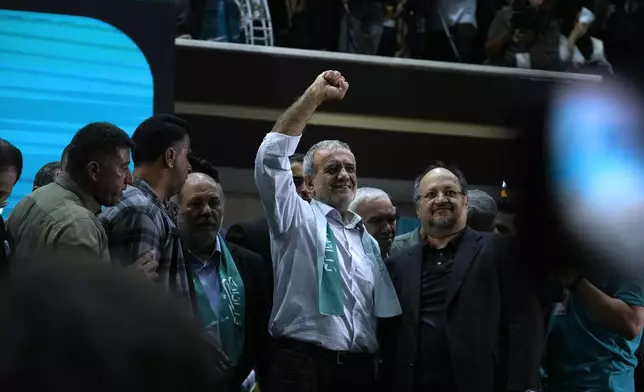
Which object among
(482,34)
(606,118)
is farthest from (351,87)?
(606,118)

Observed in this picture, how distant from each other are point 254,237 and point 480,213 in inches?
37.9

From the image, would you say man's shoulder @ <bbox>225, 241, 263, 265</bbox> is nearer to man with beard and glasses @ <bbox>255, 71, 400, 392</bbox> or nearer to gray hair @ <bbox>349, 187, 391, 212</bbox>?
man with beard and glasses @ <bbox>255, 71, 400, 392</bbox>

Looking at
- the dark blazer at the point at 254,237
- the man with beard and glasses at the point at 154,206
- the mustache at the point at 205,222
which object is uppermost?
the man with beard and glasses at the point at 154,206

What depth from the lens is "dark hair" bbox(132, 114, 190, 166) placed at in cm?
294

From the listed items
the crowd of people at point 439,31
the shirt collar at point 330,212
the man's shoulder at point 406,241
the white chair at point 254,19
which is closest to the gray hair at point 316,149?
the shirt collar at point 330,212

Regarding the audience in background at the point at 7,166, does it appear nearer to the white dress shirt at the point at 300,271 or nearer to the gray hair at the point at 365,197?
the white dress shirt at the point at 300,271

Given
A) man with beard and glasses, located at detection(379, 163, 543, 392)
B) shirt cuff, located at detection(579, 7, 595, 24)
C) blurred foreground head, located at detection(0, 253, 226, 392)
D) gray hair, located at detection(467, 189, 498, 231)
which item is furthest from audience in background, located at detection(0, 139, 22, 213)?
shirt cuff, located at detection(579, 7, 595, 24)

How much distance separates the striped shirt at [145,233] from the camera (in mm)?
2658

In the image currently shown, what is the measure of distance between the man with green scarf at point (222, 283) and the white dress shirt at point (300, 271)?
0.39 ft

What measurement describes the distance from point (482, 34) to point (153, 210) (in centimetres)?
504

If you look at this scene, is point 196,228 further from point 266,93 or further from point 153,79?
point 266,93

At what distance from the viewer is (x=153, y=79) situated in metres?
4.52

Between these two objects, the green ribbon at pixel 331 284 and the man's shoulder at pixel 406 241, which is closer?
the green ribbon at pixel 331 284

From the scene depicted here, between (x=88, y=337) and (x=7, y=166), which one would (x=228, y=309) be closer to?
(x=7, y=166)
